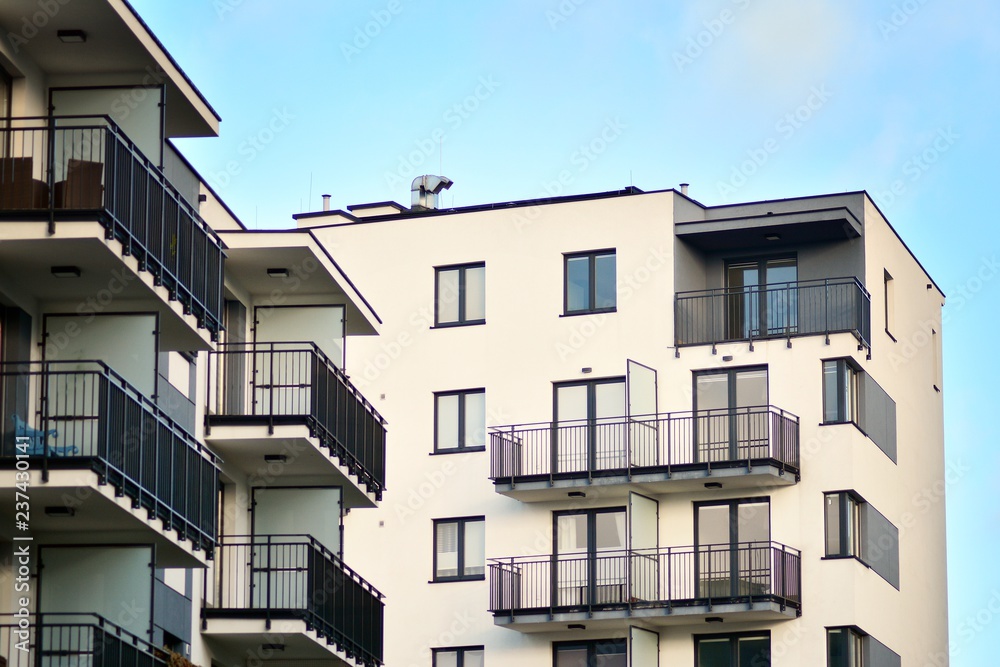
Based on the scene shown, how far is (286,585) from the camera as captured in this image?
1451 inches

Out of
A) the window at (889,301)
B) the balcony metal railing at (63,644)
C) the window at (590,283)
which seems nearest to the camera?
the balcony metal railing at (63,644)

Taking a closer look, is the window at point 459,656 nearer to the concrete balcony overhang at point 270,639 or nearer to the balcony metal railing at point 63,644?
the concrete balcony overhang at point 270,639

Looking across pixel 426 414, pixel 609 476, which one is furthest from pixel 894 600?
pixel 426 414

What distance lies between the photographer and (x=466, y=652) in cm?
5719

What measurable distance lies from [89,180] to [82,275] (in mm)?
1562

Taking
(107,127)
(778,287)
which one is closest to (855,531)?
(778,287)

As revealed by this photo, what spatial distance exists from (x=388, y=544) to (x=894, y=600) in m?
12.8

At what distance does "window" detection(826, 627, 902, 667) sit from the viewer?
5328 cm

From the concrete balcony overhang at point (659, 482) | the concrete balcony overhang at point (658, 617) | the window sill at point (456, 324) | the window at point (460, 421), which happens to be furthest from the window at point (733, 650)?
the window sill at point (456, 324)

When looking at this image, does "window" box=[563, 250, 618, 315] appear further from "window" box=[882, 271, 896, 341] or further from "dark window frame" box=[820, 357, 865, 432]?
"window" box=[882, 271, 896, 341]

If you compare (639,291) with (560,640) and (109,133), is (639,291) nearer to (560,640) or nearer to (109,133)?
(560,640)

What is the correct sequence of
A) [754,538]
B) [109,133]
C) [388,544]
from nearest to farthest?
1. [109,133]
2. [754,538]
3. [388,544]

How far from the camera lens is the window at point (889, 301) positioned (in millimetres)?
58688

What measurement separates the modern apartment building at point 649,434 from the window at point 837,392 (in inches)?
2.6
